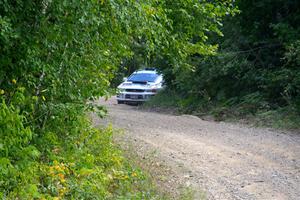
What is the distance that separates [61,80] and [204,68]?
13.0 metres

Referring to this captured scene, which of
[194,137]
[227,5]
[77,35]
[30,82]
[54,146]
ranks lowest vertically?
[194,137]

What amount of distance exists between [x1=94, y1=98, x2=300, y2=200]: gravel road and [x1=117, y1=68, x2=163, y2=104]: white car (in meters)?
9.62

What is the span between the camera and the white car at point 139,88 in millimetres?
23359

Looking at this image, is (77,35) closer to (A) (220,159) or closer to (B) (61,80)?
(B) (61,80)

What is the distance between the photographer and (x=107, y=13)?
553 centimetres

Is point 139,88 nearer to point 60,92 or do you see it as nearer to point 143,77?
point 143,77

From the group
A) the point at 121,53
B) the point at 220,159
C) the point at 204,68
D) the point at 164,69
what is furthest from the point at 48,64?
the point at 164,69

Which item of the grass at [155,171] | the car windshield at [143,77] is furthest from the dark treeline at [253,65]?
the grass at [155,171]

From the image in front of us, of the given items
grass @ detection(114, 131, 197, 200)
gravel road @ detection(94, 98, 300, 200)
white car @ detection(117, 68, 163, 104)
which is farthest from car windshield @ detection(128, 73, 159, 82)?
grass @ detection(114, 131, 197, 200)

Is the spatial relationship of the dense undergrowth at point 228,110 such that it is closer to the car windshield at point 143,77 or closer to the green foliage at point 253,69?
the green foliage at point 253,69

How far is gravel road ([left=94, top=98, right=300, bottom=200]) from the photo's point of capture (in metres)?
7.35

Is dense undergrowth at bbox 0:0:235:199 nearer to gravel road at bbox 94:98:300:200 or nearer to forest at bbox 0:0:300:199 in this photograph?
forest at bbox 0:0:300:199

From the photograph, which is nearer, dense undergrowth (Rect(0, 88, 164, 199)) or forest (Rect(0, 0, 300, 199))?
dense undergrowth (Rect(0, 88, 164, 199))

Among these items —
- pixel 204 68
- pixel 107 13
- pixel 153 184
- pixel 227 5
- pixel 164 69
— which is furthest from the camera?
pixel 164 69
